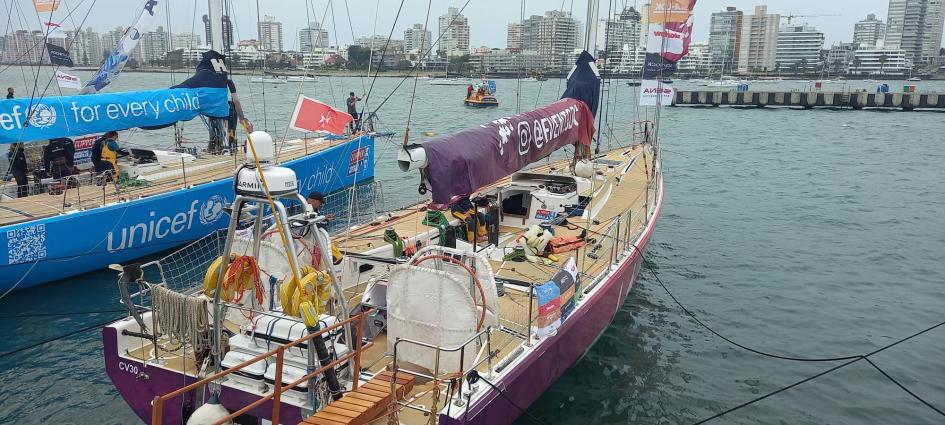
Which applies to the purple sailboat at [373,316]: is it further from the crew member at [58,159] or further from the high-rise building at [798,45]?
the high-rise building at [798,45]

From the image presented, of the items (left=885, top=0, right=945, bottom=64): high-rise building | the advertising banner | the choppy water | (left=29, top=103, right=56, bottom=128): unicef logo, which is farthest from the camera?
(left=885, top=0, right=945, bottom=64): high-rise building

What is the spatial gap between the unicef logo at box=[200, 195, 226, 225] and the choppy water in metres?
2.48

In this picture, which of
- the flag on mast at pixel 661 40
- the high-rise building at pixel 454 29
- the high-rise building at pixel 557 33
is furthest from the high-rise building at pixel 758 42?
the flag on mast at pixel 661 40

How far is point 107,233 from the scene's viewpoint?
559 inches

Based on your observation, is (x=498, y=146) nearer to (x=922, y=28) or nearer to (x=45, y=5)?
(x=45, y=5)

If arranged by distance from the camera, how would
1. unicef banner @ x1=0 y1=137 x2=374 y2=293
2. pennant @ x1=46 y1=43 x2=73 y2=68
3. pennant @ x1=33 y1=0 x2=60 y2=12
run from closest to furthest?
unicef banner @ x1=0 y1=137 x2=374 y2=293 < pennant @ x1=33 y1=0 x2=60 y2=12 < pennant @ x1=46 y1=43 x2=73 y2=68

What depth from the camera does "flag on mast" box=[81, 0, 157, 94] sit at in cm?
1867

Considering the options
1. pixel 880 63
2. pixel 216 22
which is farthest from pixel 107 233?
pixel 880 63

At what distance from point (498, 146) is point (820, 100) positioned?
6736 cm

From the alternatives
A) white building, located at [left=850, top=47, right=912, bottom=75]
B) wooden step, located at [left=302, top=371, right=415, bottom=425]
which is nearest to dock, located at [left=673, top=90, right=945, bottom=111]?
wooden step, located at [left=302, top=371, right=415, bottom=425]

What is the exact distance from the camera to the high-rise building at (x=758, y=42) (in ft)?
586

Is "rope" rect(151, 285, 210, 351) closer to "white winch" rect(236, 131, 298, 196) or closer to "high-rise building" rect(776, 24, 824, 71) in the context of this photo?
"white winch" rect(236, 131, 298, 196)

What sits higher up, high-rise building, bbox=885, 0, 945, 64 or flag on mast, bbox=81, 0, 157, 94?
high-rise building, bbox=885, 0, 945, 64

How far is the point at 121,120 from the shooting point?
53.0ft
